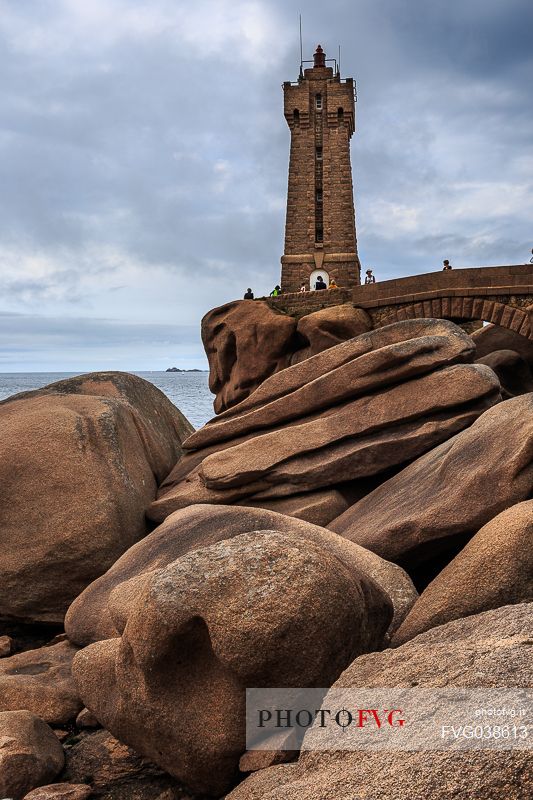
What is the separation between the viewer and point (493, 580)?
607 cm

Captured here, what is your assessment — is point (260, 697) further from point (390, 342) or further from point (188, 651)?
point (390, 342)

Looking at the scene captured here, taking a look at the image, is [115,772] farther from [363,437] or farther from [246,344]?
[246,344]

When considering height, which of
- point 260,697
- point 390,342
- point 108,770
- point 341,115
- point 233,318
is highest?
point 341,115

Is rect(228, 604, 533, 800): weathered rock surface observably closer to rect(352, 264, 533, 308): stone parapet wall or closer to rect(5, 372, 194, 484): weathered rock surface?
rect(5, 372, 194, 484): weathered rock surface

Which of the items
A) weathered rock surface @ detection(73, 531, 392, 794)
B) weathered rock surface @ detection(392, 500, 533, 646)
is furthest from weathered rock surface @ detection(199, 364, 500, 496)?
weathered rock surface @ detection(73, 531, 392, 794)

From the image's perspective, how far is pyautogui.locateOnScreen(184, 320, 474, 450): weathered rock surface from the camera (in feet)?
39.0

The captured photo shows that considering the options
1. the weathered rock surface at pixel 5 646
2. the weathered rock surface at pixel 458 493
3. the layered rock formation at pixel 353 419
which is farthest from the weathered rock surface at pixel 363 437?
the weathered rock surface at pixel 5 646

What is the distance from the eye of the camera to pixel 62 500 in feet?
36.0

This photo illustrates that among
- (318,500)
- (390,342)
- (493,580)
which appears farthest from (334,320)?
(493,580)

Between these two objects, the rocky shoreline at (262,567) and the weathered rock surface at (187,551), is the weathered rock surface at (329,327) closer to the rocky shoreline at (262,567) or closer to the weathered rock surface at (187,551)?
the rocky shoreline at (262,567)

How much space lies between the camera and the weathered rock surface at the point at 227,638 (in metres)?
5.16

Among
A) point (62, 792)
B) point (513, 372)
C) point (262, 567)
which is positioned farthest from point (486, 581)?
point (513, 372)

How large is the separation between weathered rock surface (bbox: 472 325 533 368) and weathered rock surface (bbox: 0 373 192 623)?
35.7 ft

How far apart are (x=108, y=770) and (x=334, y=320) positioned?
17161 millimetres
